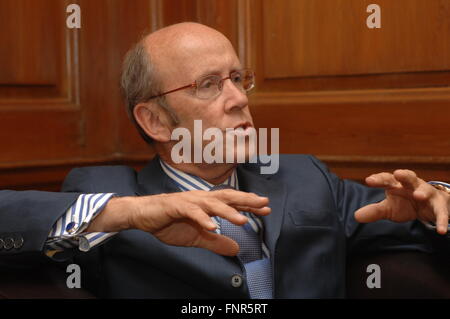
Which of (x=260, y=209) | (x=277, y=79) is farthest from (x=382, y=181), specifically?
(x=277, y=79)

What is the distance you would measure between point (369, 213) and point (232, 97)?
19.5 inches

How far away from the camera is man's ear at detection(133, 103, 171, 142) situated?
1.77 metres

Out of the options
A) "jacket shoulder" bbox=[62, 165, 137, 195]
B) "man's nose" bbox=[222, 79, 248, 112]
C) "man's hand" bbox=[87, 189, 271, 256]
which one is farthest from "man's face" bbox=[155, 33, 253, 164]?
"man's hand" bbox=[87, 189, 271, 256]

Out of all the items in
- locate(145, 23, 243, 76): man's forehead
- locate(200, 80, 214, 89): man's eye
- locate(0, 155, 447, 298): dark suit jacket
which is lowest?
locate(0, 155, 447, 298): dark suit jacket

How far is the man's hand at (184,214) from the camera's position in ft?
3.97

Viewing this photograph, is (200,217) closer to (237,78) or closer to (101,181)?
(101,181)

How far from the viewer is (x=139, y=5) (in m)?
2.34

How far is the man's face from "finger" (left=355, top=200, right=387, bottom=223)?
16.6 inches

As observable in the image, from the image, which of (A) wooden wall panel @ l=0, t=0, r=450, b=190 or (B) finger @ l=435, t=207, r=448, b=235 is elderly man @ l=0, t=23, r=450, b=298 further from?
(A) wooden wall panel @ l=0, t=0, r=450, b=190

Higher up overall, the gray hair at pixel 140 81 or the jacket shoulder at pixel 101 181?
the gray hair at pixel 140 81

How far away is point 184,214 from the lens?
48.8 inches

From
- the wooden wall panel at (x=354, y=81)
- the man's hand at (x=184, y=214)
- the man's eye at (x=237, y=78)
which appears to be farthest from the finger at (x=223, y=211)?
the wooden wall panel at (x=354, y=81)

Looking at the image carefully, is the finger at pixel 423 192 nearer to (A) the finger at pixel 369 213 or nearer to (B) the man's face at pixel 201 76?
(A) the finger at pixel 369 213

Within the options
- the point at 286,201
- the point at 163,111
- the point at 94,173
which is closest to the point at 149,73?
the point at 163,111
